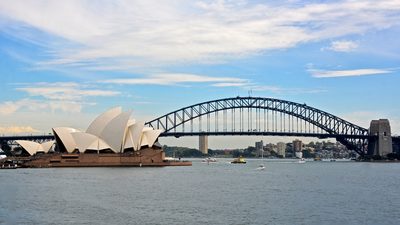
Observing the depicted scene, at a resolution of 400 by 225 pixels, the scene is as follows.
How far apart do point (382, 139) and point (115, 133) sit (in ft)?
190

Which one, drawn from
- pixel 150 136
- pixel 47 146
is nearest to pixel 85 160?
pixel 150 136

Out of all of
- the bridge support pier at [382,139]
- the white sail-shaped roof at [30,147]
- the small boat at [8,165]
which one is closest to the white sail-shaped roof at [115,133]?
the small boat at [8,165]

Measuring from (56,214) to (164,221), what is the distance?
5.37m

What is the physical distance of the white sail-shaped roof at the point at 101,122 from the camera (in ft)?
279

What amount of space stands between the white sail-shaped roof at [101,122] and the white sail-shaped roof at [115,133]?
41 centimetres

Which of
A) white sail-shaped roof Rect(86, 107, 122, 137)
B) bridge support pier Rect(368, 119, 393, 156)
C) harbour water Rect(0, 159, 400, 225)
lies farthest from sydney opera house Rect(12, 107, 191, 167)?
bridge support pier Rect(368, 119, 393, 156)

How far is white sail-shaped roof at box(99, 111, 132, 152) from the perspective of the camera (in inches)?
3329

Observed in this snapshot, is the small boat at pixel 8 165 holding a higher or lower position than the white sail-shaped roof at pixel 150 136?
lower

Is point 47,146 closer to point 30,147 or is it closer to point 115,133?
point 30,147

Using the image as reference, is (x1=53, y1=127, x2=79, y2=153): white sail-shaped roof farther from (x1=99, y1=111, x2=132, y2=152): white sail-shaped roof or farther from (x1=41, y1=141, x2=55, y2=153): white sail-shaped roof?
(x1=41, y1=141, x2=55, y2=153): white sail-shaped roof

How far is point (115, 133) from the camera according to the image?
8550 cm

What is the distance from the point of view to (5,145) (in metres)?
125

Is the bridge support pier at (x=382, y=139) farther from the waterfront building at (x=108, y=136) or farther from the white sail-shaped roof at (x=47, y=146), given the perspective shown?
the white sail-shaped roof at (x=47, y=146)

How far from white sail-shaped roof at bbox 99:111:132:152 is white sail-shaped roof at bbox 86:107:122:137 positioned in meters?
0.41
